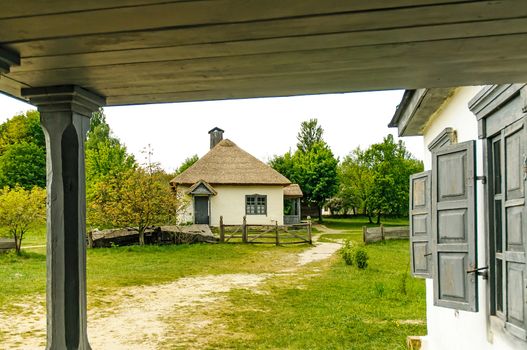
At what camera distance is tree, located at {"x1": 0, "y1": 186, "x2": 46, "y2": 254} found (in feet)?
52.2

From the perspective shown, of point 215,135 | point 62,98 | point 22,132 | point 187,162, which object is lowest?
point 62,98

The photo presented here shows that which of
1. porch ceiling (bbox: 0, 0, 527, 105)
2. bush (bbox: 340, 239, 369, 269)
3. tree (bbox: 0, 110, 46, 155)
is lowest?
bush (bbox: 340, 239, 369, 269)

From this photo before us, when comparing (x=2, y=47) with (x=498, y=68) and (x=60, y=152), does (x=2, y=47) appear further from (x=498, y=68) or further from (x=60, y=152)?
(x=498, y=68)

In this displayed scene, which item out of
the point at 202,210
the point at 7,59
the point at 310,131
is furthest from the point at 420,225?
the point at 310,131

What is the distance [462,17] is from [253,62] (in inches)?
33.7

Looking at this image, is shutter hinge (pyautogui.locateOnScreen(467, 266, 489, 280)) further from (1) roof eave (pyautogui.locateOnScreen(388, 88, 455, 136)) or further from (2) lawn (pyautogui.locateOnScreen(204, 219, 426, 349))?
(2) lawn (pyautogui.locateOnScreen(204, 219, 426, 349))

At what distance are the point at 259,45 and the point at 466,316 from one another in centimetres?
399

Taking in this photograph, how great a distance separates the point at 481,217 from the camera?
4254 mm

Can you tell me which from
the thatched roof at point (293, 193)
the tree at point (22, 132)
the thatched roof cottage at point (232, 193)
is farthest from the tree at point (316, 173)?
the tree at point (22, 132)

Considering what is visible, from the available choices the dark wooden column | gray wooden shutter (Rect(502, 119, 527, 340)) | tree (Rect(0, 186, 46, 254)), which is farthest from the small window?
the dark wooden column

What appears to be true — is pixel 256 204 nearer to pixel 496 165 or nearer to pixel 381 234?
pixel 381 234

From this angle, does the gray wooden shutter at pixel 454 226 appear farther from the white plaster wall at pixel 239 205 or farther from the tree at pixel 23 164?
the tree at pixel 23 164

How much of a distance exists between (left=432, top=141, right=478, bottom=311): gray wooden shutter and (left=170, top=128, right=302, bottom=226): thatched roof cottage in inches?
908

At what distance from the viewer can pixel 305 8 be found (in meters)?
1.62
